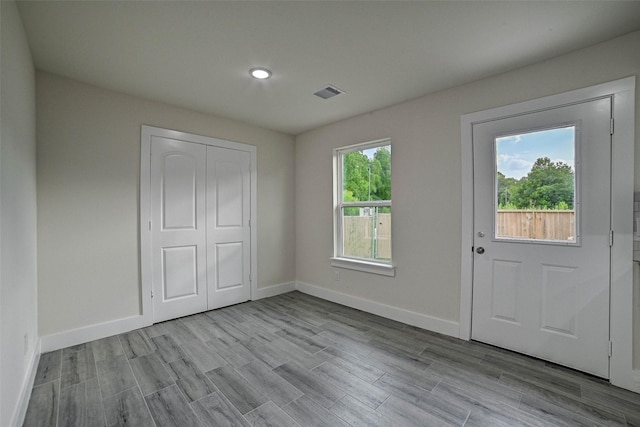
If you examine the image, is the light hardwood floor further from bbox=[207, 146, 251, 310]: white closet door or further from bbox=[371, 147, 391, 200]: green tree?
bbox=[371, 147, 391, 200]: green tree

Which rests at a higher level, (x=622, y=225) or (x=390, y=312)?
(x=622, y=225)

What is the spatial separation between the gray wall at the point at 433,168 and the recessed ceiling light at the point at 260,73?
145 cm

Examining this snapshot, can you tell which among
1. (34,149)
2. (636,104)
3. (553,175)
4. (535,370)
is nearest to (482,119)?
(553,175)

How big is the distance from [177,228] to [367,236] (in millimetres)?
2309

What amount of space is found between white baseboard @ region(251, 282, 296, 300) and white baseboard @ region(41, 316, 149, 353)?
1.40 metres

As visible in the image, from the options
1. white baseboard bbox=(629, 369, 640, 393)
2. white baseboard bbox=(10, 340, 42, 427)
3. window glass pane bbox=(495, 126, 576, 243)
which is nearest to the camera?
white baseboard bbox=(10, 340, 42, 427)

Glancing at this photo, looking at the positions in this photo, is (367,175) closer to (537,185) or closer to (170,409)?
(537,185)

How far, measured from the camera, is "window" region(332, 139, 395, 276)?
346 cm

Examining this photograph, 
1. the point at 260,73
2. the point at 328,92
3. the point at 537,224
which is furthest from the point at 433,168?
the point at 260,73

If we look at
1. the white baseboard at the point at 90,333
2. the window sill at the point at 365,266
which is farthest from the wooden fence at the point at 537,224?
the white baseboard at the point at 90,333

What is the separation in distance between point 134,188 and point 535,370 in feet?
13.2

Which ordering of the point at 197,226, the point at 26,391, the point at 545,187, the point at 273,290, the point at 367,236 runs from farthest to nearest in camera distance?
the point at 273,290 < the point at 367,236 < the point at 197,226 < the point at 545,187 < the point at 26,391

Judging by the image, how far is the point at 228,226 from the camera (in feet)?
12.4

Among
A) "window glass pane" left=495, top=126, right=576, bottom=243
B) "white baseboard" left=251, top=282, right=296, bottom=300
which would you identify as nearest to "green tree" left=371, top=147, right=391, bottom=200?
"window glass pane" left=495, top=126, right=576, bottom=243
